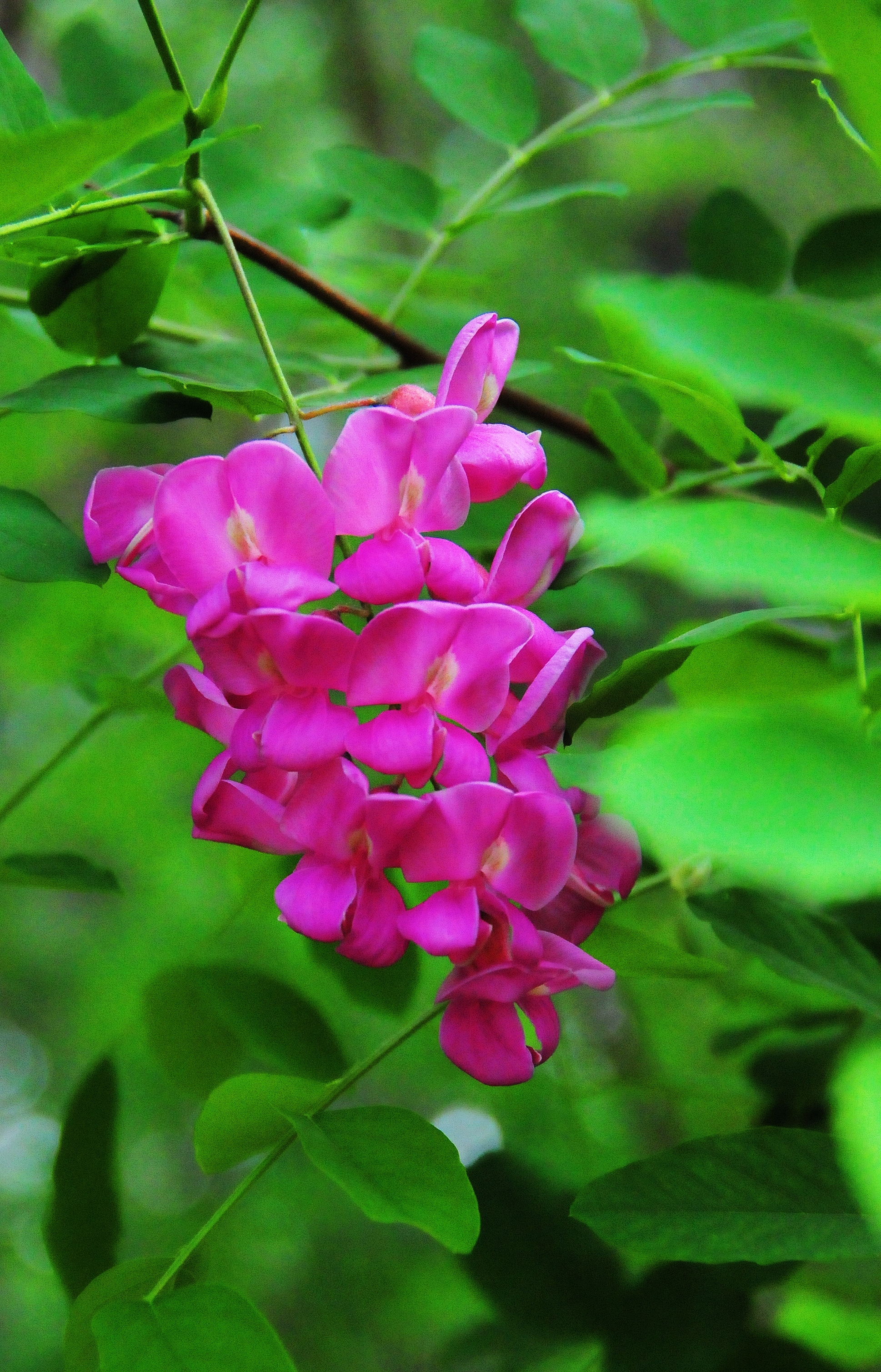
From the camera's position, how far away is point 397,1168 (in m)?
0.36

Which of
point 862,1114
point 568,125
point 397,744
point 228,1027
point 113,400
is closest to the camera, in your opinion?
point 862,1114

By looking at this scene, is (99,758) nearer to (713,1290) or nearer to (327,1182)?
(327,1182)

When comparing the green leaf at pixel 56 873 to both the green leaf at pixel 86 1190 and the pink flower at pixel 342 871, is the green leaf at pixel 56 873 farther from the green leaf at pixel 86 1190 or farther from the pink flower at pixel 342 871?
the pink flower at pixel 342 871

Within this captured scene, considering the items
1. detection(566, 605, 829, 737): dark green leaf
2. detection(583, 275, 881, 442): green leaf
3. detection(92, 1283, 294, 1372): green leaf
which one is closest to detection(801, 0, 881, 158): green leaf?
detection(583, 275, 881, 442): green leaf

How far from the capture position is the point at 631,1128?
129 centimetres

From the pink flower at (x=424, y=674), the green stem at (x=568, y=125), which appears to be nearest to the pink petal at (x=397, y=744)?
the pink flower at (x=424, y=674)

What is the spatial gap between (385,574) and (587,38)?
516mm

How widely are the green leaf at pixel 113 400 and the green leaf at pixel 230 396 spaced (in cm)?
3

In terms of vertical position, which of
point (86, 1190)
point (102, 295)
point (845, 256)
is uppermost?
point (102, 295)

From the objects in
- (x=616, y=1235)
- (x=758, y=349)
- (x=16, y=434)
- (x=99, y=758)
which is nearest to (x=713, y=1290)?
(x=616, y=1235)

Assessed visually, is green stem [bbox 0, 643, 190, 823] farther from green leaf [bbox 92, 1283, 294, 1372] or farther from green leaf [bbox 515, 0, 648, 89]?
green leaf [bbox 515, 0, 648, 89]

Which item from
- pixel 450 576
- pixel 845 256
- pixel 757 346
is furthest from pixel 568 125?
pixel 757 346

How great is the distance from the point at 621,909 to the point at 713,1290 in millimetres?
178

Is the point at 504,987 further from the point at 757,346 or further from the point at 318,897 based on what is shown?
the point at 757,346
